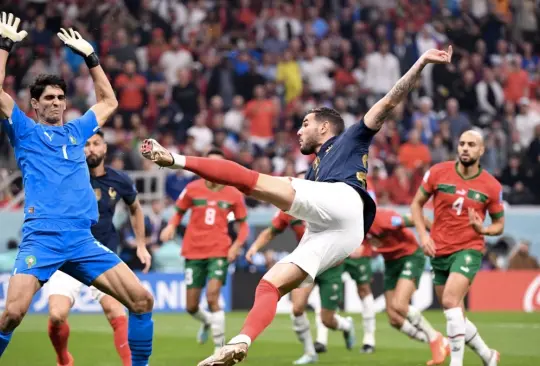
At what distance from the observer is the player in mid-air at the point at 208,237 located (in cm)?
1455

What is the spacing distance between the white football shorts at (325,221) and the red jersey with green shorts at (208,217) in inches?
217

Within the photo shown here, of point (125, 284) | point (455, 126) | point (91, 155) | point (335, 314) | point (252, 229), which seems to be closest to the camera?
point (125, 284)

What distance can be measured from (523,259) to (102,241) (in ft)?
41.2

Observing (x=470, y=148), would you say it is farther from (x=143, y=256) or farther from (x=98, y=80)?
(x=98, y=80)

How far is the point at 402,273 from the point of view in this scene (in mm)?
13828

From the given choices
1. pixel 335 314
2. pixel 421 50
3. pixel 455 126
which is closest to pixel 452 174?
pixel 335 314

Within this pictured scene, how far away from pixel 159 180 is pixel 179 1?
22.6 feet

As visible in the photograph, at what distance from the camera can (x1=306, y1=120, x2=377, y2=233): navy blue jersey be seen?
9328 millimetres

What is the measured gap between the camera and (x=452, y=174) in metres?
12.3

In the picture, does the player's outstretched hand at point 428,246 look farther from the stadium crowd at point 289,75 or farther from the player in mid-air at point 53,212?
the stadium crowd at point 289,75

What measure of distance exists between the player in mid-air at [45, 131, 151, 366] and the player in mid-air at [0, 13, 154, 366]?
1.57 meters

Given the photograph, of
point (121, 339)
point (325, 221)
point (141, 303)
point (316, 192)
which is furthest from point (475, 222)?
point (141, 303)

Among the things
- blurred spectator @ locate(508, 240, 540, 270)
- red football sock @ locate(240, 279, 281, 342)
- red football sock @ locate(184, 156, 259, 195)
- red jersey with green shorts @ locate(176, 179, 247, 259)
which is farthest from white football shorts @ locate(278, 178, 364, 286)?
blurred spectator @ locate(508, 240, 540, 270)

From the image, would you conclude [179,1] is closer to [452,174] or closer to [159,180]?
[159,180]
